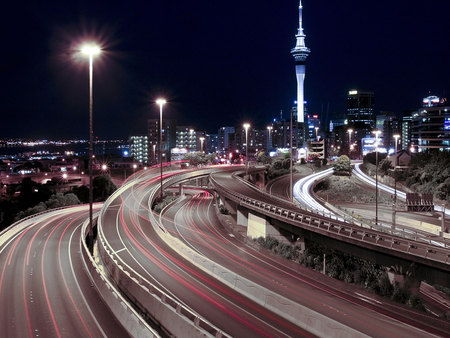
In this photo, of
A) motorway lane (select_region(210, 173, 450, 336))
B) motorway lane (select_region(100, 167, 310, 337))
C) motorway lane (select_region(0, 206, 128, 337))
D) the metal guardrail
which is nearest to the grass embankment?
the metal guardrail

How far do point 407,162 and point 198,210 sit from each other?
41900 mm

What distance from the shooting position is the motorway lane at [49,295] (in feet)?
49.2

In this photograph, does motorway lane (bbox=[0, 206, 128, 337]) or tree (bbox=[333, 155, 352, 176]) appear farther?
tree (bbox=[333, 155, 352, 176])

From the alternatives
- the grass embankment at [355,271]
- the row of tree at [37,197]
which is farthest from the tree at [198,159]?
the grass embankment at [355,271]

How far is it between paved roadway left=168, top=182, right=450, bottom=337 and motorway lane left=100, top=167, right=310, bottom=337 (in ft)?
7.82

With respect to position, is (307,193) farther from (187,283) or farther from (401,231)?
(187,283)

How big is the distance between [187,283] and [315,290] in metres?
6.13

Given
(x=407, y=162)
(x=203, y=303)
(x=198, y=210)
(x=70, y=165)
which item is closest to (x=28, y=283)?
(x=203, y=303)

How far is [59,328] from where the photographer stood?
14.9m

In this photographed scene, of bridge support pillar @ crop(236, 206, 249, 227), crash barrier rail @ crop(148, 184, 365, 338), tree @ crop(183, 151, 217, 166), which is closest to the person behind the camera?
crash barrier rail @ crop(148, 184, 365, 338)

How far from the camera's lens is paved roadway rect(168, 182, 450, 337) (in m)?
15.8

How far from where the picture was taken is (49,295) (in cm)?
1888

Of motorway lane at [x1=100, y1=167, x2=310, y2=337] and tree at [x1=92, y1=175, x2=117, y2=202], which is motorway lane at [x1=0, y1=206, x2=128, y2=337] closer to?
motorway lane at [x1=100, y1=167, x2=310, y2=337]

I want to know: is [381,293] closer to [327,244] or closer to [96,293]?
[327,244]
